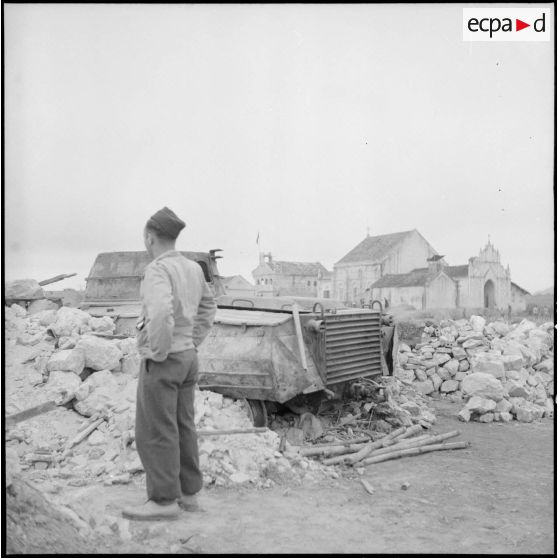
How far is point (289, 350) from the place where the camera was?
6.77m

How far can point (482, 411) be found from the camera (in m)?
8.87

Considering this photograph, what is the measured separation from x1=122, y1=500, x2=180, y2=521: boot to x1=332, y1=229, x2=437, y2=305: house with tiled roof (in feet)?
130

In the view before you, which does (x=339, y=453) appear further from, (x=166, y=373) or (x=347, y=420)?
(x=166, y=373)

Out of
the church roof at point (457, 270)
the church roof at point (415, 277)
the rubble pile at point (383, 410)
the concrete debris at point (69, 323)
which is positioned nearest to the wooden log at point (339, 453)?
the rubble pile at point (383, 410)

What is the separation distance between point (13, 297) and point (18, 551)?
389 inches

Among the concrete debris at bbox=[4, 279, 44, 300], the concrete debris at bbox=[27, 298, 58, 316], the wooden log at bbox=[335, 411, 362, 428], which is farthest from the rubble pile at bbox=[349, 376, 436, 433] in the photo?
the concrete debris at bbox=[4, 279, 44, 300]

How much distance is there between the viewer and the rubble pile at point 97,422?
5289 mm

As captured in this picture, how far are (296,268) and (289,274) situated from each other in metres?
1.23

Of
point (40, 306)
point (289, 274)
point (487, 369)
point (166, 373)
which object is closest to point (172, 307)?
point (166, 373)

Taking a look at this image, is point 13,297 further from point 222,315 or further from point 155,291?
point 155,291

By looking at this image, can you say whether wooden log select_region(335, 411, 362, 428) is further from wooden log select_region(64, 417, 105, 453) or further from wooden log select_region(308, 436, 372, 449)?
wooden log select_region(64, 417, 105, 453)

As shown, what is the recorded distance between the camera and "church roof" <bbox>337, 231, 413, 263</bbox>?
45.2 metres

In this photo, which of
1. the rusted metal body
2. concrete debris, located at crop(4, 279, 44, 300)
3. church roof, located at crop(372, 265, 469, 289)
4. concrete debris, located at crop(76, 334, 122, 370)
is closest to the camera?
the rusted metal body

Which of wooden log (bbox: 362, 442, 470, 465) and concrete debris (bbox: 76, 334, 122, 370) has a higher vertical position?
concrete debris (bbox: 76, 334, 122, 370)
